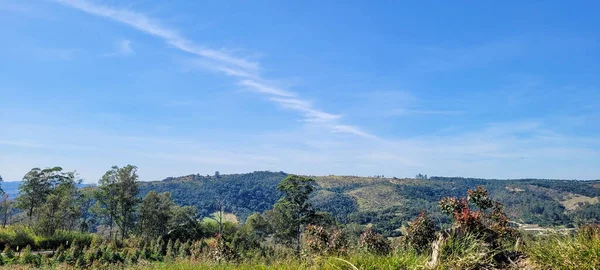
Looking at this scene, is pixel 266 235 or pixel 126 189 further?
pixel 266 235

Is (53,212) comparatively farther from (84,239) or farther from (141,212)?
(141,212)

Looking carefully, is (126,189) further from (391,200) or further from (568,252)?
(391,200)

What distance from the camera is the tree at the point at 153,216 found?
1902 inches

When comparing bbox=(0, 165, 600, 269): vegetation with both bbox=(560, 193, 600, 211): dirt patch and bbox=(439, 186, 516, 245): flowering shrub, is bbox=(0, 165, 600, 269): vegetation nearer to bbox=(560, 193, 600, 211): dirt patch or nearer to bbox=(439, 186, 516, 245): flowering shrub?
bbox=(439, 186, 516, 245): flowering shrub

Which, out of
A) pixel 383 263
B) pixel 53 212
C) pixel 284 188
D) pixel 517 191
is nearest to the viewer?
pixel 383 263

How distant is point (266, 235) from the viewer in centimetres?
5569

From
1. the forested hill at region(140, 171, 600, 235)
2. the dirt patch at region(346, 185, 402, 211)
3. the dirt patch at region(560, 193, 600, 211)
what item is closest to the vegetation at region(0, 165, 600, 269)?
the dirt patch at region(560, 193, 600, 211)

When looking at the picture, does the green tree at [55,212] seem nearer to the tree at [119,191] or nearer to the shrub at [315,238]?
the tree at [119,191]

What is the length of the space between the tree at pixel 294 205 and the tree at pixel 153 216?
15.8 m

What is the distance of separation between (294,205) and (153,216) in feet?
61.8

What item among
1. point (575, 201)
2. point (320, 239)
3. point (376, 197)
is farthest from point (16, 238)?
point (575, 201)

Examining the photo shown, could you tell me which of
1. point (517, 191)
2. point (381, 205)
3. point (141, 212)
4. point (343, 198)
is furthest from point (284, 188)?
point (517, 191)

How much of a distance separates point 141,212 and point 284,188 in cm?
1964

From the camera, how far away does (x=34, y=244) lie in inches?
1325
